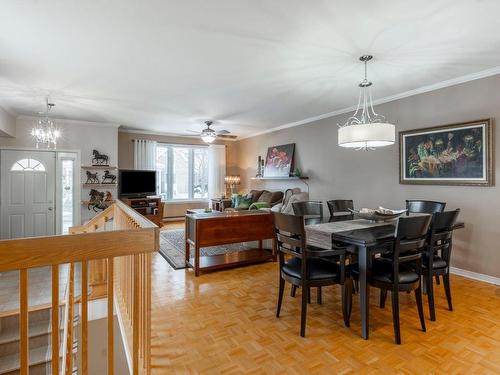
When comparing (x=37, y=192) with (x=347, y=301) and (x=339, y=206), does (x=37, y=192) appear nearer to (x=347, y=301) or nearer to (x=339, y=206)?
(x=339, y=206)

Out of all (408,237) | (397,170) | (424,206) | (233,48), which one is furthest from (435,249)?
(233,48)

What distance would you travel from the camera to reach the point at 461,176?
11.8 ft

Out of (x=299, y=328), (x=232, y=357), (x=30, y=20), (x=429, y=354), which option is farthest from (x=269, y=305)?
(x=30, y=20)

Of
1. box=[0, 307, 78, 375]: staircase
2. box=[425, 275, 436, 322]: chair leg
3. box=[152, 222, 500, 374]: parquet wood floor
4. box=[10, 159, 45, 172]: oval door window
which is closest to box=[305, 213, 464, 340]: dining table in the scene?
box=[152, 222, 500, 374]: parquet wood floor

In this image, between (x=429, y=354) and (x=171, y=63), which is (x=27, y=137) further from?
(x=429, y=354)

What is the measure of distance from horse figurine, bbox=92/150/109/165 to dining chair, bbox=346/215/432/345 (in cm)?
592

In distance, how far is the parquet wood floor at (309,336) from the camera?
76.2 inches

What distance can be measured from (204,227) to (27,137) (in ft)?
15.1

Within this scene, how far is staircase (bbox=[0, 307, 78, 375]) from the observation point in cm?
318

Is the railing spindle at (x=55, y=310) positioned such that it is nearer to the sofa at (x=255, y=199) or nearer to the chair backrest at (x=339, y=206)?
the chair backrest at (x=339, y=206)

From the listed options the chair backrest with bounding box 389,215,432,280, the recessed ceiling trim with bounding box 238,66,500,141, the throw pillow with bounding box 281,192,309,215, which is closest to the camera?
the chair backrest with bounding box 389,215,432,280

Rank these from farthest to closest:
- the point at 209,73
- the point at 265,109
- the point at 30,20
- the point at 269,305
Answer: the point at 265,109, the point at 209,73, the point at 269,305, the point at 30,20

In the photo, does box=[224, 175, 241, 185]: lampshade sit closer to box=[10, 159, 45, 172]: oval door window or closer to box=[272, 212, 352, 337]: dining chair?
box=[10, 159, 45, 172]: oval door window

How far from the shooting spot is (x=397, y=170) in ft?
14.3
